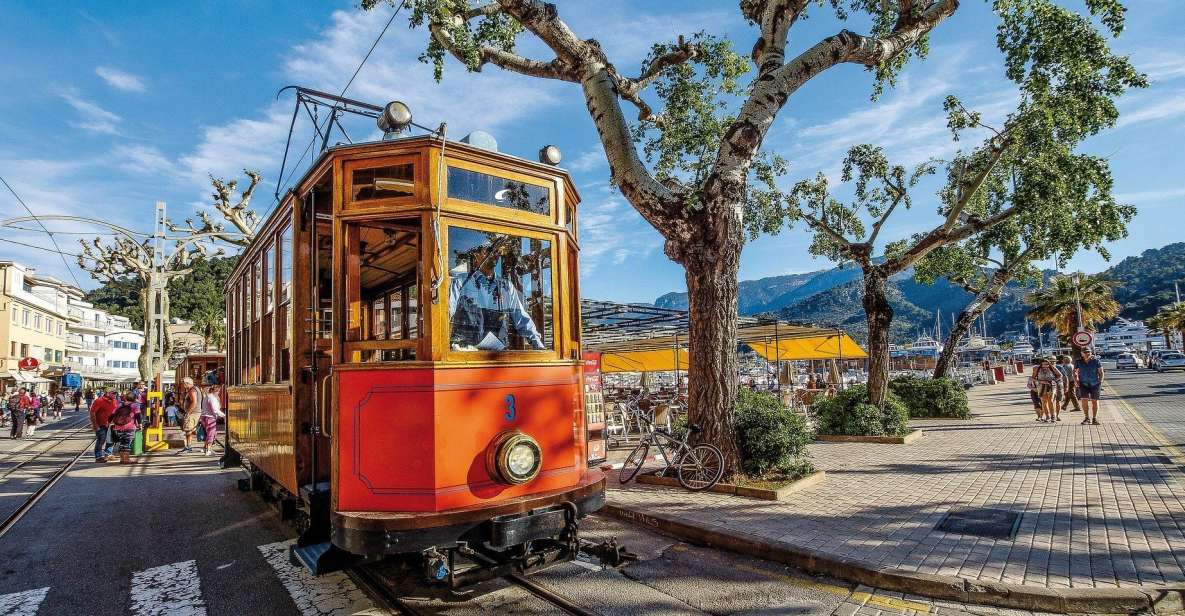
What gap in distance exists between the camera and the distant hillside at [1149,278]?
116 metres

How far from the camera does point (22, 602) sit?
4707mm

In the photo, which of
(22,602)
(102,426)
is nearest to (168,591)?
(22,602)

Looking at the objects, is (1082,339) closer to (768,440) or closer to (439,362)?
(768,440)

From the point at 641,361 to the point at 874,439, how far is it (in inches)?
477

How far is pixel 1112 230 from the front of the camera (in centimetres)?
1332

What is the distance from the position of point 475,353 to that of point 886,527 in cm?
422

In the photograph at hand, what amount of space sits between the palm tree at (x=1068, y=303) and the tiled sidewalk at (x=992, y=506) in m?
44.3

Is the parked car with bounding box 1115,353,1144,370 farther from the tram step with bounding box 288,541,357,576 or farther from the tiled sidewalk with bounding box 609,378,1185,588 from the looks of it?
the tram step with bounding box 288,541,357,576

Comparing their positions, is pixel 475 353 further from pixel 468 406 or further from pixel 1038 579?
pixel 1038 579

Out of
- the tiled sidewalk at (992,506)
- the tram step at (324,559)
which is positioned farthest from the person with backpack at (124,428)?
the tram step at (324,559)

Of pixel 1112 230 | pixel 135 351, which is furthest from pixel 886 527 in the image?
pixel 135 351

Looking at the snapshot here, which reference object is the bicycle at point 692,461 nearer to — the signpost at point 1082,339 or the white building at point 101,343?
the signpost at point 1082,339

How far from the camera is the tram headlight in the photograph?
13.8ft

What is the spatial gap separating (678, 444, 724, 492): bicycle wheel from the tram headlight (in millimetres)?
3828
